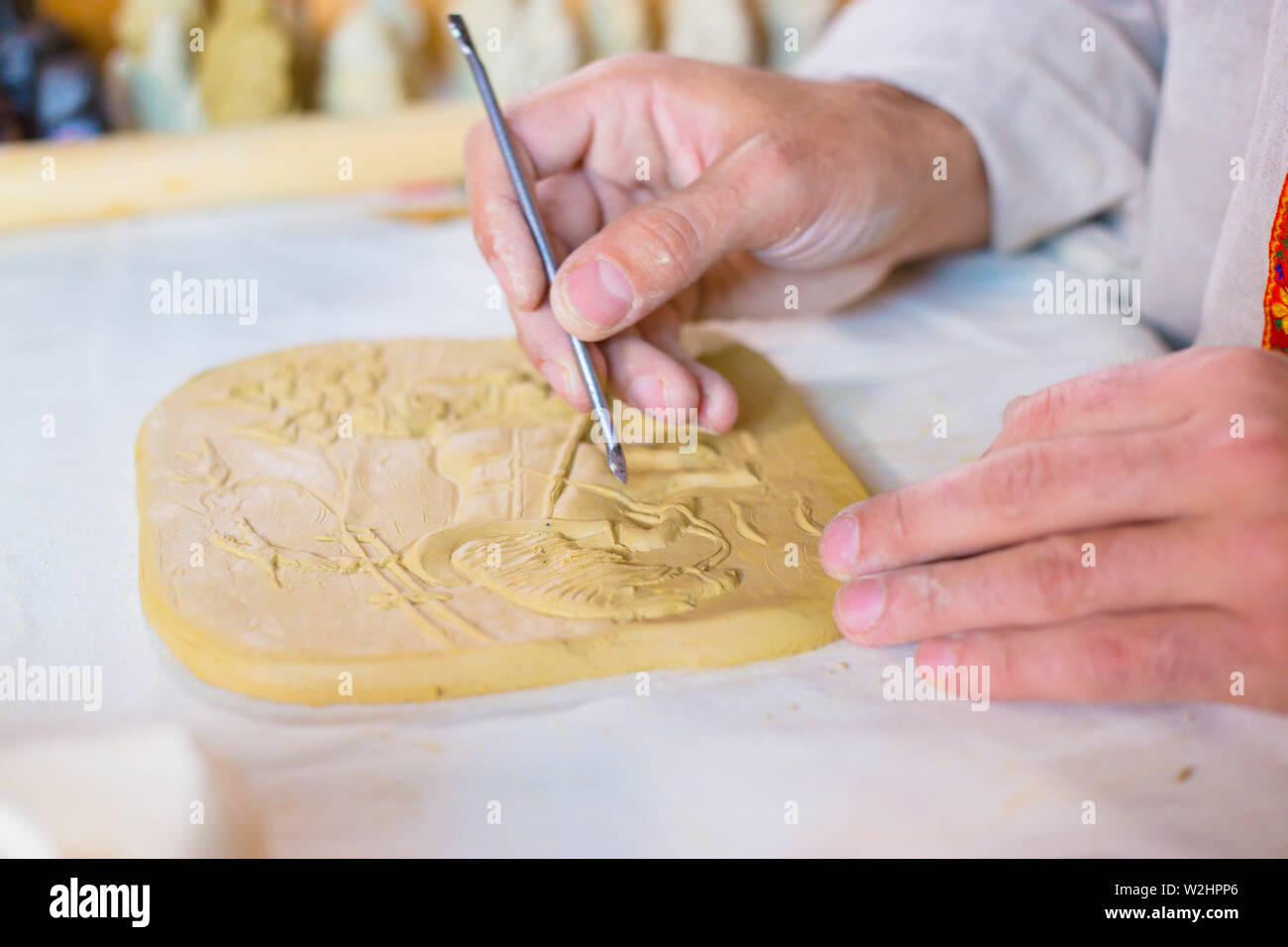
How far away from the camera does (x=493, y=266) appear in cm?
118

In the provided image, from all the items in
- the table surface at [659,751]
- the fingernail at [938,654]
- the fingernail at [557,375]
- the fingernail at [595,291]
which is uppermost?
the fingernail at [595,291]

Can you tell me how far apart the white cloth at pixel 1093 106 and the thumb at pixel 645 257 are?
18.3 inches

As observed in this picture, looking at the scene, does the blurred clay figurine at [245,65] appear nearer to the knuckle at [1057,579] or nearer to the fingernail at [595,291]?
the fingernail at [595,291]

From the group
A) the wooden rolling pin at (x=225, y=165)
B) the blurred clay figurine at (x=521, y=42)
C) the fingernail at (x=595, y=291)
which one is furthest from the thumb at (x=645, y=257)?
the blurred clay figurine at (x=521, y=42)

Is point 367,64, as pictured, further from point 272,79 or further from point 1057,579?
point 1057,579

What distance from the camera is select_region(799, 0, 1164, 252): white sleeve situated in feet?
4.74

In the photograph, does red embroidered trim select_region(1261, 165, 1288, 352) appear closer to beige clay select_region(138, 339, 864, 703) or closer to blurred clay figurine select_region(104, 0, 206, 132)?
beige clay select_region(138, 339, 864, 703)

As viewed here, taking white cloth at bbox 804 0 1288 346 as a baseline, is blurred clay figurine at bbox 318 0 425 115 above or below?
above

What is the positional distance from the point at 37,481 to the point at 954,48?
1218mm

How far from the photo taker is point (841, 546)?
2.86 ft

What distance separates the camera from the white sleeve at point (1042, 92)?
145 cm

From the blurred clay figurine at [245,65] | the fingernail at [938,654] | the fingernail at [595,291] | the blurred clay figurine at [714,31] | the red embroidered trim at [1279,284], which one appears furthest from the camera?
the blurred clay figurine at [714,31]

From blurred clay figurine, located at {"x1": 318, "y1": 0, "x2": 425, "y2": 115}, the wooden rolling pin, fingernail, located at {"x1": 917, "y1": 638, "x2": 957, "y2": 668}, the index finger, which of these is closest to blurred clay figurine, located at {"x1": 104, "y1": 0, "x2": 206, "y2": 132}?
blurred clay figurine, located at {"x1": 318, "y1": 0, "x2": 425, "y2": 115}

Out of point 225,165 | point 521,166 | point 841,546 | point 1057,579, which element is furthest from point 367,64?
point 1057,579
